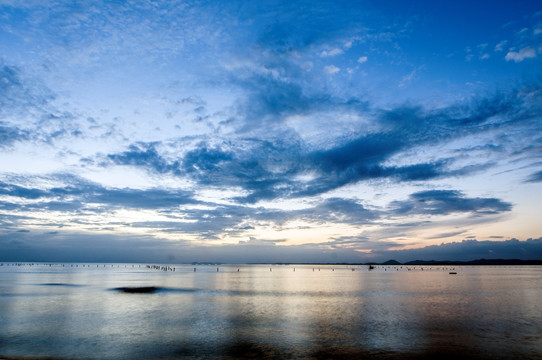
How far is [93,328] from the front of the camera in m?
35.5

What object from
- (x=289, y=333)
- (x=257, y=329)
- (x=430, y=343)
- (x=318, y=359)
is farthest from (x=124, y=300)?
(x=430, y=343)

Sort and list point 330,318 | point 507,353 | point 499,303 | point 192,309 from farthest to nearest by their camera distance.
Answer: point 499,303
point 192,309
point 330,318
point 507,353

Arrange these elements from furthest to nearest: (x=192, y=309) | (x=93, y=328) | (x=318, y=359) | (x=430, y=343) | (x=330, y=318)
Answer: (x=192, y=309) → (x=330, y=318) → (x=93, y=328) → (x=430, y=343) → (x=318, y=359)

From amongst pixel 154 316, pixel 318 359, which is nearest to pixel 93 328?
pixel 154 316

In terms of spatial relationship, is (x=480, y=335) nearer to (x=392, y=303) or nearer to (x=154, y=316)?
(x=392, y=303)

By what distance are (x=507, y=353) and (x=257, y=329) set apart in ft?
70.8

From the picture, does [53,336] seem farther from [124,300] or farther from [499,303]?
[499,303]

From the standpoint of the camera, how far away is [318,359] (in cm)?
2525

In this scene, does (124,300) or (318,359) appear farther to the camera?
(124,300)

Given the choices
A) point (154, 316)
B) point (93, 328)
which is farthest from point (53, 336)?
point (154, 316)

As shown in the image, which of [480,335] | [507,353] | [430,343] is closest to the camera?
[507,353]

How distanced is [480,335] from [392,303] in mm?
23816

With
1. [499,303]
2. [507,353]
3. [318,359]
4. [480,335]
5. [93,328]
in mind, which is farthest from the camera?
[499,303]

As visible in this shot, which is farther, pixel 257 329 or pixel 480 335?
pixel 257 329
